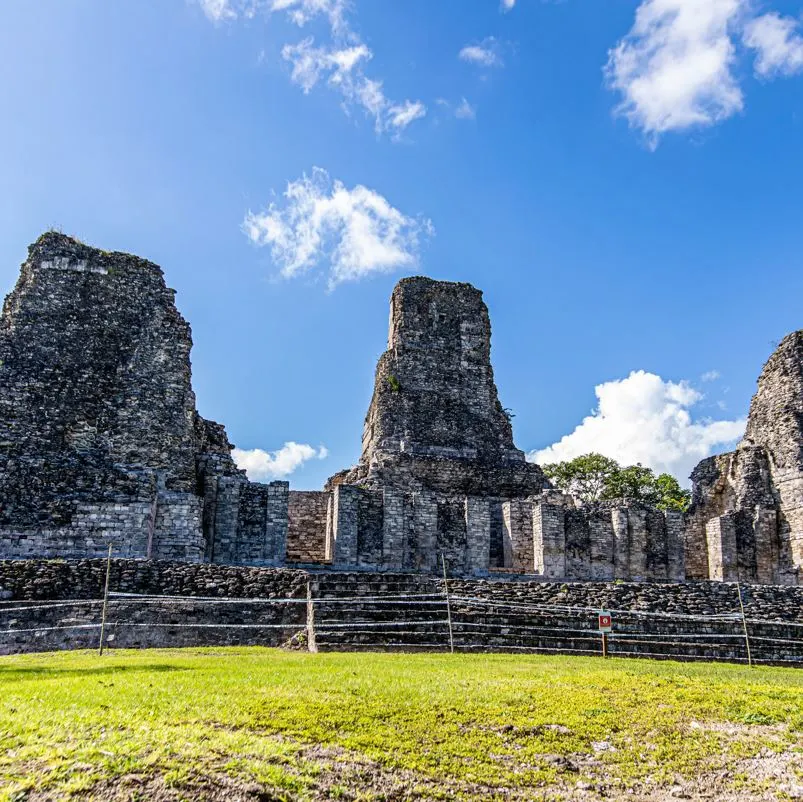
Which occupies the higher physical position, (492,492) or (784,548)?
(492,492)

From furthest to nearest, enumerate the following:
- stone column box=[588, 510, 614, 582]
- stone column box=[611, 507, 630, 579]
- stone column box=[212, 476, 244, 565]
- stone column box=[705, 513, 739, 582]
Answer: stone column box=[705, 513, 739, 582] → stone column box=[611, 507, 630, 579] → stone column box=[588, 510, 614, 582] → stone column box=[212, 476, 244, 565]

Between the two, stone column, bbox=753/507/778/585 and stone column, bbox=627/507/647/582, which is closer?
stone column, bbox=627/507/647/582

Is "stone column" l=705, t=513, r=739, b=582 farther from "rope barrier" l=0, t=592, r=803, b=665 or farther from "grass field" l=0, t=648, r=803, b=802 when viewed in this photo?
"grass field" l=0, t=648, r=803, b=802

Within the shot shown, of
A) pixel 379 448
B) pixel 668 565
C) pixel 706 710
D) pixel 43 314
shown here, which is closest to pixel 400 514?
pixel 379 448

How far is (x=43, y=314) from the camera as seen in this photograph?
2125 cm

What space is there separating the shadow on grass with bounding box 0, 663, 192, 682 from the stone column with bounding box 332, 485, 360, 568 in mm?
10383

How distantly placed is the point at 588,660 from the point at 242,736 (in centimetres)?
763

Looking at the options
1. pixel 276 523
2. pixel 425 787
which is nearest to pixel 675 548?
pixel 276 523

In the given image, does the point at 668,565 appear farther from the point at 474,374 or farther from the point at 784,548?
the point at 474,374

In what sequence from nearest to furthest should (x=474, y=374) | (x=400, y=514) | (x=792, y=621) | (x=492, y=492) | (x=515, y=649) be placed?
1. (x=515, y=649)
2. (x=792, y=621)
3. (x=400, y=514)
4. (x=492, y=492)
5. (x=474, y=374)

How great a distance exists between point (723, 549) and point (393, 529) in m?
10.8

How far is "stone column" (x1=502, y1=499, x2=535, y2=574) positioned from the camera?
21.4 metres

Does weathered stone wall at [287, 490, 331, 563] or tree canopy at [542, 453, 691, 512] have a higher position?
tree canopy at [542, 453, 691, 512]

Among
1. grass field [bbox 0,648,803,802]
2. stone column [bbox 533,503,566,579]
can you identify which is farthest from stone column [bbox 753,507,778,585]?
grass field [bbox 0,648,803,802]
